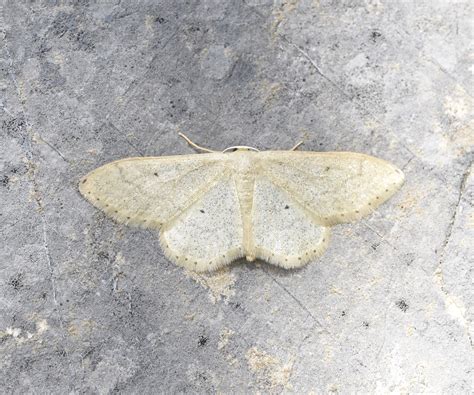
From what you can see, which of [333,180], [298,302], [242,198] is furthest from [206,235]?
[333,180]

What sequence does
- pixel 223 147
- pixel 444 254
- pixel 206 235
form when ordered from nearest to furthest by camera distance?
pixel 206 235 → pixel 444 254 → pixel 223 147

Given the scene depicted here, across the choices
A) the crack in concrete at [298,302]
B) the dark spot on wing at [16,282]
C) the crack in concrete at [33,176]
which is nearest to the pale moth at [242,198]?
the crack in concrete at [298,302]

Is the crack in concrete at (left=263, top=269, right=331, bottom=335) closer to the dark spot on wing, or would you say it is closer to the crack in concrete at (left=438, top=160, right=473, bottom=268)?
the crack in concrete at (left=438, top=160, right=473, bottom=268)

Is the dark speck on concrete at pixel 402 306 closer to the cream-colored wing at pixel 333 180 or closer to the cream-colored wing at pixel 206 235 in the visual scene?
the cream-colored wing at pixel 333 180

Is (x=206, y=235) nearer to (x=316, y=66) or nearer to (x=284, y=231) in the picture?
(x=284, y=231)

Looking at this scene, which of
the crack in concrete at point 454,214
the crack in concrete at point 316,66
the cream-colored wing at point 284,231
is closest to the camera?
the cream-colored wing at point 284,231

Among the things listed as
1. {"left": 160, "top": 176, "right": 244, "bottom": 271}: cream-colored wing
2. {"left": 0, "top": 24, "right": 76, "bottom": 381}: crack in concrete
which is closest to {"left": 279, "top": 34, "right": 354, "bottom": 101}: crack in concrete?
{"left": 160, "top": 176, "right": 244, "bottom": 271}: cream-colored wing
